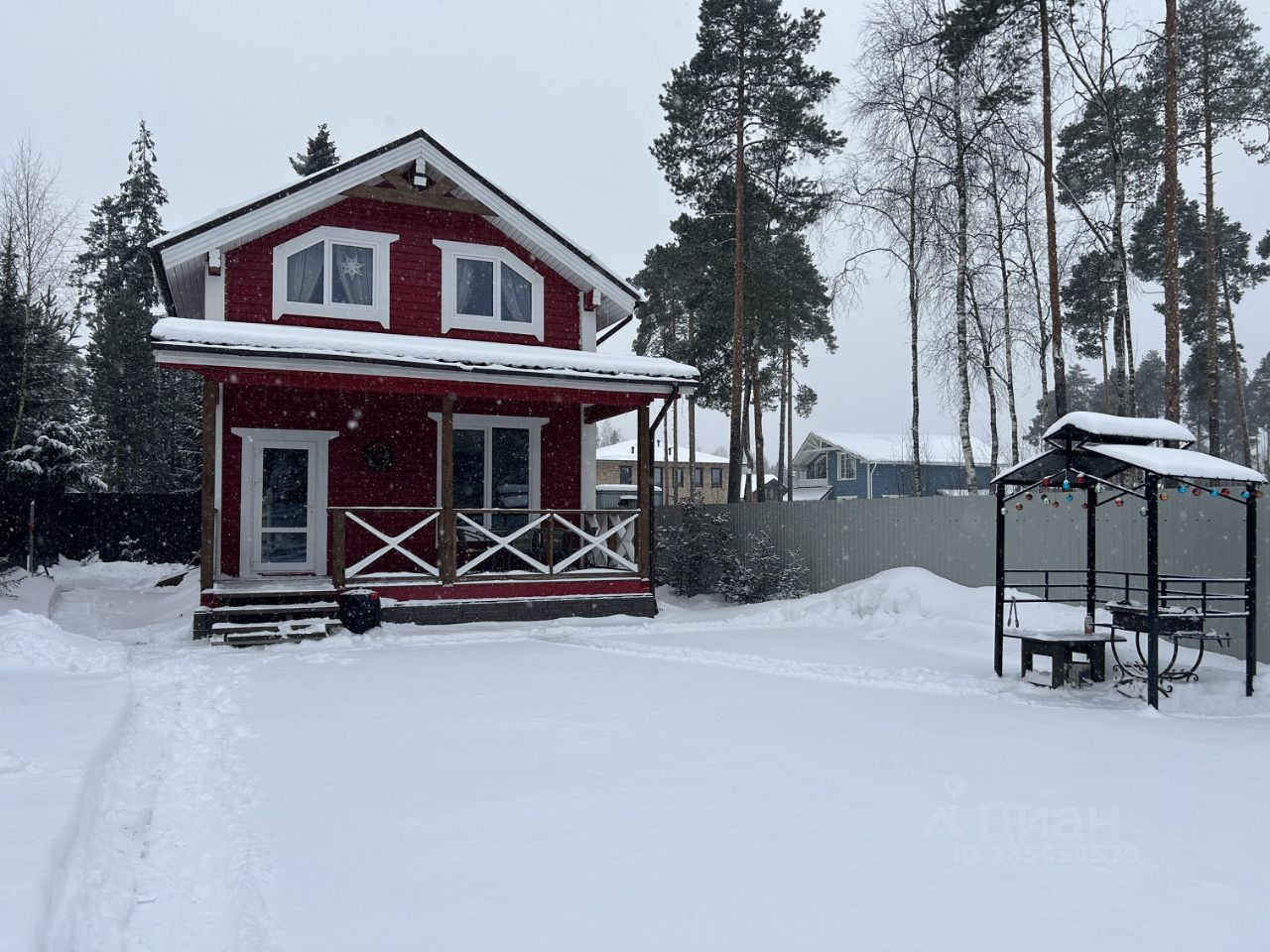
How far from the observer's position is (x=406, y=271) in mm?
13891

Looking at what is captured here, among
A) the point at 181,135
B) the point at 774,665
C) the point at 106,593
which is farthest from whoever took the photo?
the point at 181,135

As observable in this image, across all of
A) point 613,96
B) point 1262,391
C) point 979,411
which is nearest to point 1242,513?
point 979,411

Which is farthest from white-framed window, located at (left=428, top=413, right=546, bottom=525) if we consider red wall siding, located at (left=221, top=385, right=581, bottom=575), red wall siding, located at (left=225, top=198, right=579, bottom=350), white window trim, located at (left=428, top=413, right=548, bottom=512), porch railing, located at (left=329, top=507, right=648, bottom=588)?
red wall siding, located at (left=225, top=198, right=579, bottom=350)

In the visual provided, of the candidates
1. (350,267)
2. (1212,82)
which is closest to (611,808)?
(350,267)

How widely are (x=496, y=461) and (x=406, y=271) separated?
3.25 metres

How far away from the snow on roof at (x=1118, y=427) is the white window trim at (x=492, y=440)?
27.2 ft

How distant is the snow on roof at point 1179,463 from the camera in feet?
24.7

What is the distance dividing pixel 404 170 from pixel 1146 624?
38.7ft

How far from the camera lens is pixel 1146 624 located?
312 inches

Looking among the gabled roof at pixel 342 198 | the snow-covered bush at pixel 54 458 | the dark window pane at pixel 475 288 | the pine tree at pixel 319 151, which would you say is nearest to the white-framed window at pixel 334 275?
the gabled roof at pixel 342 198

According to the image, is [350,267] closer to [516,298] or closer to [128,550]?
[516,298]

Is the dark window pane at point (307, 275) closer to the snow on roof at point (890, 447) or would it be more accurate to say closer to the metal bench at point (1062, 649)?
the metal bench at point (1062, 649)

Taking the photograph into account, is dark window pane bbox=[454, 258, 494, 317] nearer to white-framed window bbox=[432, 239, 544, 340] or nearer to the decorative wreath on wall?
white-framed window bbox=[432, 239, 544, 340]

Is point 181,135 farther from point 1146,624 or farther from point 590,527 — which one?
point 1146,624
